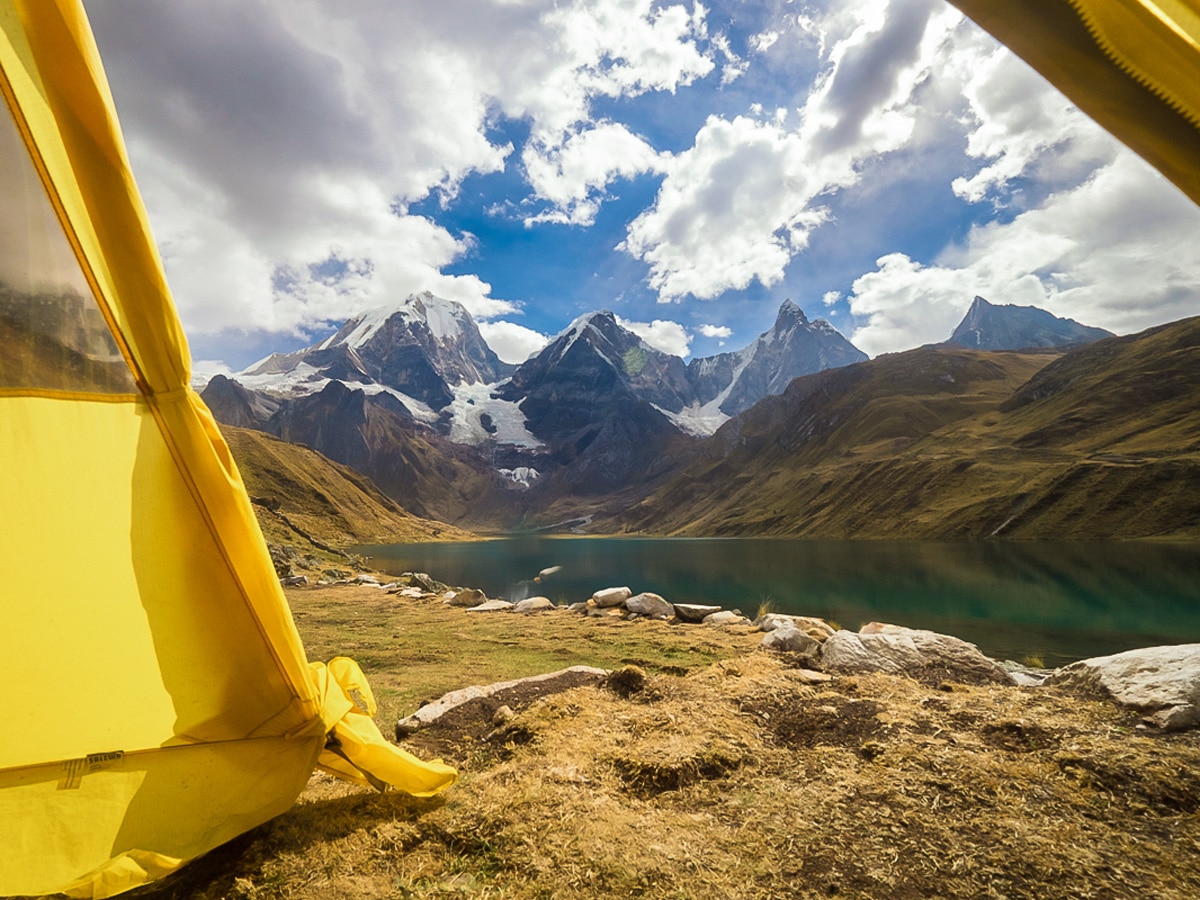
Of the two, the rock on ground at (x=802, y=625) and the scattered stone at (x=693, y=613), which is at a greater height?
the rock on ground at (x=802, y=625)

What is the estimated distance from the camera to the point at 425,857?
3506 millimetres

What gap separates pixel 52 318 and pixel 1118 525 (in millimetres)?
82064

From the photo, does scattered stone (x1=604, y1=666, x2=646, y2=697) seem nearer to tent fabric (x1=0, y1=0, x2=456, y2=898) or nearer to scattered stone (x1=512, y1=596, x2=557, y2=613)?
tent fabric (x1=0, y1=0, x2=456, y2=898)

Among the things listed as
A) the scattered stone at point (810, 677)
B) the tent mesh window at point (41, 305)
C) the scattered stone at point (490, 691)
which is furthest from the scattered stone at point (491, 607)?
the tent mesh window at point (41, 305)

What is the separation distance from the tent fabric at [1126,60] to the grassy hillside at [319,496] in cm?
9263

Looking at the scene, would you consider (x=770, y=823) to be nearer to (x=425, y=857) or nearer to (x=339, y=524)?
(x=425, y=857)

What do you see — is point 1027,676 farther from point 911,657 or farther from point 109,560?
point 109,560

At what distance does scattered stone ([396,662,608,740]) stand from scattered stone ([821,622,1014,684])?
3.81 metres

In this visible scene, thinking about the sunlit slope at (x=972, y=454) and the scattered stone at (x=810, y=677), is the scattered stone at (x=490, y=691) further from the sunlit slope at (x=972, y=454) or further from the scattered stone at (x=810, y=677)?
the sunlit slope at (x=972, y=454)

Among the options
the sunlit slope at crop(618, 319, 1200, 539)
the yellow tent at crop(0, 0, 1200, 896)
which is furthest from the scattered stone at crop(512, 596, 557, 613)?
the sunlit slope at crop(618, 319, 1200, 539)

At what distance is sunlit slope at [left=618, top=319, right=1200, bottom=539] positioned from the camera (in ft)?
201

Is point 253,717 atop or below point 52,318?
below

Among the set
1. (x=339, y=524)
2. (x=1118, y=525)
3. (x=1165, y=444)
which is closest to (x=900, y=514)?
(x=1118, y=525)

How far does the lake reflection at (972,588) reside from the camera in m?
19.1
